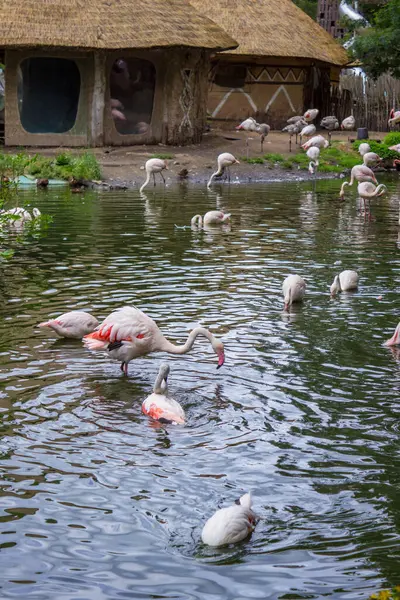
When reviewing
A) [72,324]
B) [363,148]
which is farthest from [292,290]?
[363,148]

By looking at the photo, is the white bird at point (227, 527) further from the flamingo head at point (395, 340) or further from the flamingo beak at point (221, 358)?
the flamingo head at point (395, 340)

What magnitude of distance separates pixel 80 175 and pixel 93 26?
5.72 meters

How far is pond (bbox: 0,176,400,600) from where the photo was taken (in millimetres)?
5137

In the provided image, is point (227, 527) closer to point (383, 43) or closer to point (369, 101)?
point (383, 43)

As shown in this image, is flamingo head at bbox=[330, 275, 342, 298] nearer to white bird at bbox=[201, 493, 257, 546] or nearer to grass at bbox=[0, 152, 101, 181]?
white bird at bbox=[201, 493, 257, 546]

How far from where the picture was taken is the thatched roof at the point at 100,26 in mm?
26406

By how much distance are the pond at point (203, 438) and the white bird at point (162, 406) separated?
93 mm

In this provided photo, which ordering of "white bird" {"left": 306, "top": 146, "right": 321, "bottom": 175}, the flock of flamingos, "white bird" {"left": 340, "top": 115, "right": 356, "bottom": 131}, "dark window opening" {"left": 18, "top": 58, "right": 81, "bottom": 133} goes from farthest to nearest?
"white bird" {"left": 340, "top": 115, "right": 356, "bottom": 131} → "dark window opening" {"left": 18, "top": 58, "right": 81, "bottom": 133} → "white bird" {"left": 306, "top": 146, "right": 321, "bottom": 175} → the flock of flamingos

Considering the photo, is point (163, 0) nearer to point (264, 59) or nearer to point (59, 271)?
point (264, 59)

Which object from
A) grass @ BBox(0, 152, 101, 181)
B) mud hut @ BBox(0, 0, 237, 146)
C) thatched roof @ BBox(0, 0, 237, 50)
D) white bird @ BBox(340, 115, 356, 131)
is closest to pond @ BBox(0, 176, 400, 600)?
grass @ BBox(0, 152, 101, 181)

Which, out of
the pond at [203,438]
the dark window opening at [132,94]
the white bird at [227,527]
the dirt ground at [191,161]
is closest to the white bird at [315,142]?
the dirt ground at [191,161]

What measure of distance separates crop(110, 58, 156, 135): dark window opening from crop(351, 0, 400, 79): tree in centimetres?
680

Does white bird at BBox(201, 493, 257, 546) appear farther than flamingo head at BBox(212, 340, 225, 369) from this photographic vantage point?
No

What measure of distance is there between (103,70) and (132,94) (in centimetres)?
141
